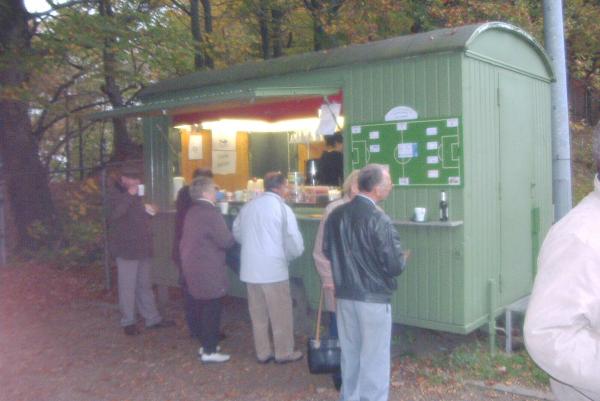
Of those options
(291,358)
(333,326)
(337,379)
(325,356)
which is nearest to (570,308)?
(325,356)

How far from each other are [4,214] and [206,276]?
7.30 meters

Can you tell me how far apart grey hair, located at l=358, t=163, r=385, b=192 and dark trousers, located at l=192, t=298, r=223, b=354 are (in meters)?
2.40

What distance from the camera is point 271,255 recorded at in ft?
20.4

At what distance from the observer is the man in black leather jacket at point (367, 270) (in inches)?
181

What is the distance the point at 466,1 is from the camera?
12.4 meters

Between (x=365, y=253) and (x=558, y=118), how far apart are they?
→ 3.37 m

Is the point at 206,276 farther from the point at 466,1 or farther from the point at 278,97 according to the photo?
the point at 466,1

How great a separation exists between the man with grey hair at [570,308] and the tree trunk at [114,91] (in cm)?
945

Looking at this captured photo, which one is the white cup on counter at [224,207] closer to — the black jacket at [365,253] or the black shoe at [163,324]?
the black shoe at [163,324]

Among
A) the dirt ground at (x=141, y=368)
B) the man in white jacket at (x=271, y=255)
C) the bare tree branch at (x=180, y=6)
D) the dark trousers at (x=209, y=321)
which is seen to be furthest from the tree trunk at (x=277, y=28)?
the dark trousers at (x=209, y=321)

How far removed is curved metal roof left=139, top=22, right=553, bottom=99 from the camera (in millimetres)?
5875

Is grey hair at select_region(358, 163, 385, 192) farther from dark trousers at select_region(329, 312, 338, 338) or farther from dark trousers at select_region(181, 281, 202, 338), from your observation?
dark trousers at select_region(181, 281, 202, 338)

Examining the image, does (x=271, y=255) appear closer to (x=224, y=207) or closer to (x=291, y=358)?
(x=291, y=358)

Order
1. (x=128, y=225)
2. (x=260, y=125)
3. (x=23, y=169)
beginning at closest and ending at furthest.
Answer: (x=128, y=225) → (x=260, y=125) → (x=23, y=169)
